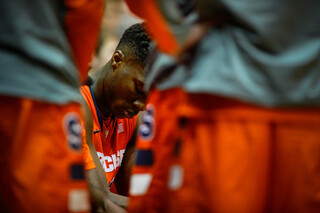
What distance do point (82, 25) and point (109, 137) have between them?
3.02 feet

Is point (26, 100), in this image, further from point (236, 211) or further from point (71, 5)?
point (236, 211)

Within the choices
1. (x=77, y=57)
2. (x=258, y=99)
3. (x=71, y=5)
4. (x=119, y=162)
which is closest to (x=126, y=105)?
(x=119, y=162)

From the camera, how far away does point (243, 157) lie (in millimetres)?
750

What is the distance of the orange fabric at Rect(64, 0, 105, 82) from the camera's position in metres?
0.79

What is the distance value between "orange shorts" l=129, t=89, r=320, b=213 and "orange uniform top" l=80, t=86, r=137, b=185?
81 cm

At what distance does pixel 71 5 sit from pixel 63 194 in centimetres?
46

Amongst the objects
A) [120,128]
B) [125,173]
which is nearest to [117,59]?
[120,128]

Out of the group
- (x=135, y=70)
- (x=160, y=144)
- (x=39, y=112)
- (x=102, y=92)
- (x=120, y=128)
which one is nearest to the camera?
(x=39, y=112)

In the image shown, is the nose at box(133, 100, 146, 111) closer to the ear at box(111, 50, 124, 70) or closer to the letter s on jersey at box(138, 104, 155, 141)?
the ear at box(111, 50, 124, 70)

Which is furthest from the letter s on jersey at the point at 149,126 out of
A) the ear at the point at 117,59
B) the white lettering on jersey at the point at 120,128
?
the white lettering on jersey at the point at 120,128

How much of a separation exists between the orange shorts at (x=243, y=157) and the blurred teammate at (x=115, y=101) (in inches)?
25.2

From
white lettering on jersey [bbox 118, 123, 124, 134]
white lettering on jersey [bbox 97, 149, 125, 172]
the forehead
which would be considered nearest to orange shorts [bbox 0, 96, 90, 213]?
the forehead

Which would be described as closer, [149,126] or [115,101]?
[149,126]

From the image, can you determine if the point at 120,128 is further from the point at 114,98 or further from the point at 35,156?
the point at 35,156
